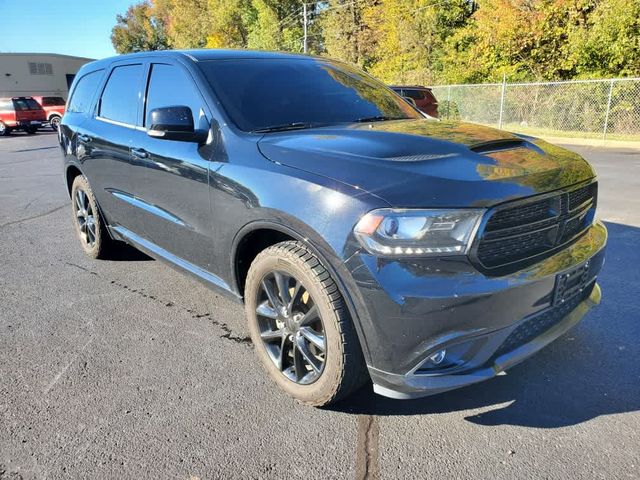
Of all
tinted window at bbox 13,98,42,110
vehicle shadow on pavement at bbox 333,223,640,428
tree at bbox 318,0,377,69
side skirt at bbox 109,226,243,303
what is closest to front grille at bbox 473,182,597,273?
vehicle shadow on pavement at bbox 333,223,640,428

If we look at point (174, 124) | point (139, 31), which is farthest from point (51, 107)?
point (139, 31)

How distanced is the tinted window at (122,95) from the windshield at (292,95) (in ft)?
2.97

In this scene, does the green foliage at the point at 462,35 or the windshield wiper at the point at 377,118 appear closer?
the windshield wiper at the point at 377,118

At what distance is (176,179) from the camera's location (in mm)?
3225

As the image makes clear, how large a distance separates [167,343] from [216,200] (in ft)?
3.68

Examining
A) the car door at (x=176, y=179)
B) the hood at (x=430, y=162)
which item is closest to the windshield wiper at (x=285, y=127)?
the hood at (x=430, y=162)

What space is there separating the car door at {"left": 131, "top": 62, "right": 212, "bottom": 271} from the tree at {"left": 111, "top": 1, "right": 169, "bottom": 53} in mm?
76745

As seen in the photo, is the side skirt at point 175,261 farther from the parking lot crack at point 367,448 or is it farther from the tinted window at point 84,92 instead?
the tinted window at point 84,92

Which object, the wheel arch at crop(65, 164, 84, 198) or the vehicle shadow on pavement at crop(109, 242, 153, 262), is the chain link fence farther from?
the wheel arch at crop(65, 164, 84, 198)

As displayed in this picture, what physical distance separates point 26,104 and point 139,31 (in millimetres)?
56696

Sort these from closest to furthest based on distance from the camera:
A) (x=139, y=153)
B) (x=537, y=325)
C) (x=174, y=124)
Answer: (x=537, y=325), (x=174, y=124), (x=139, y=153)

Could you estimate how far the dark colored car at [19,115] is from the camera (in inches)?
1013

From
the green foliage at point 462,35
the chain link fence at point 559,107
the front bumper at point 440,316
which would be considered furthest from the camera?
the green foliage at point 462,35

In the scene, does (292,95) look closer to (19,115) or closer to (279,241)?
(279,241)
